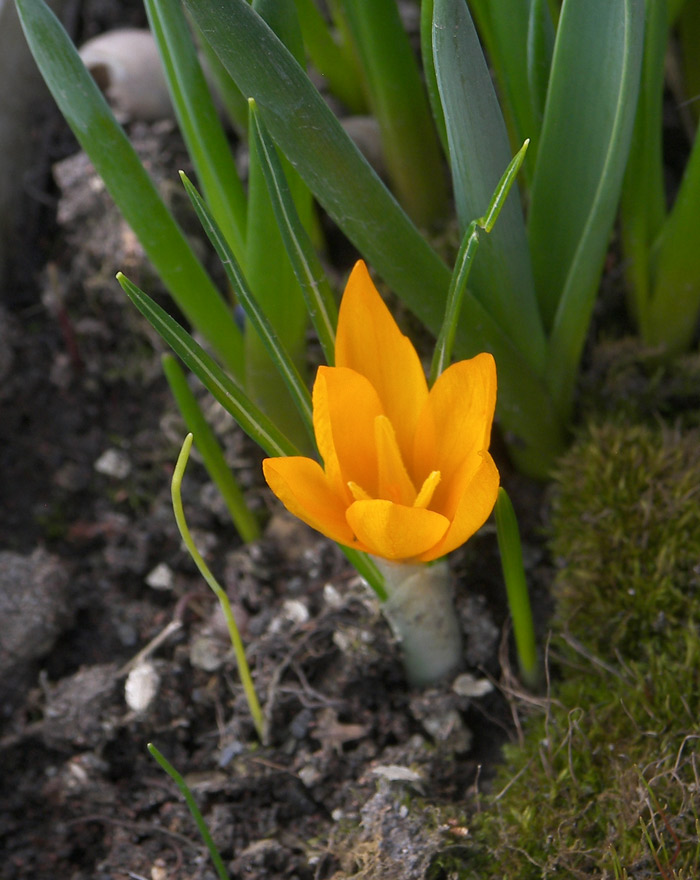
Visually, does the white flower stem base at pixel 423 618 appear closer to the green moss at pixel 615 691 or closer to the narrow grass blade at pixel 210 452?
the green moss at pixel 615 691

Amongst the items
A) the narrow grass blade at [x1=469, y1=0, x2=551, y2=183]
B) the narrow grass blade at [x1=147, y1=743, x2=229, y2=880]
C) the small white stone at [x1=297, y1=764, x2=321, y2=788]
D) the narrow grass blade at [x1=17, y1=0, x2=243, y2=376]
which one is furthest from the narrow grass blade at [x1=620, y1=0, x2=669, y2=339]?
the narrow grass blade at [x1=147, y1=743, x2=229, y2=880]

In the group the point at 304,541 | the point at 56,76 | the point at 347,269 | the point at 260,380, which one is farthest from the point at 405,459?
the point at 347,269

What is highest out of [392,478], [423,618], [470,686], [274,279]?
[274,279]

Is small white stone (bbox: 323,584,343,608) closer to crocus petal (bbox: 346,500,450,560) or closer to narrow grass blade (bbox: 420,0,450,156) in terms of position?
crocus petal (bbox: 346,500,450,560)

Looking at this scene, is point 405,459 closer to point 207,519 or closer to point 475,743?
point 475,743

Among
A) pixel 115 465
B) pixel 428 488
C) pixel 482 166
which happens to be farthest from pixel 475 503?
pixel 115 465

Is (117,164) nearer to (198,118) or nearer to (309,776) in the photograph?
(198,118)
